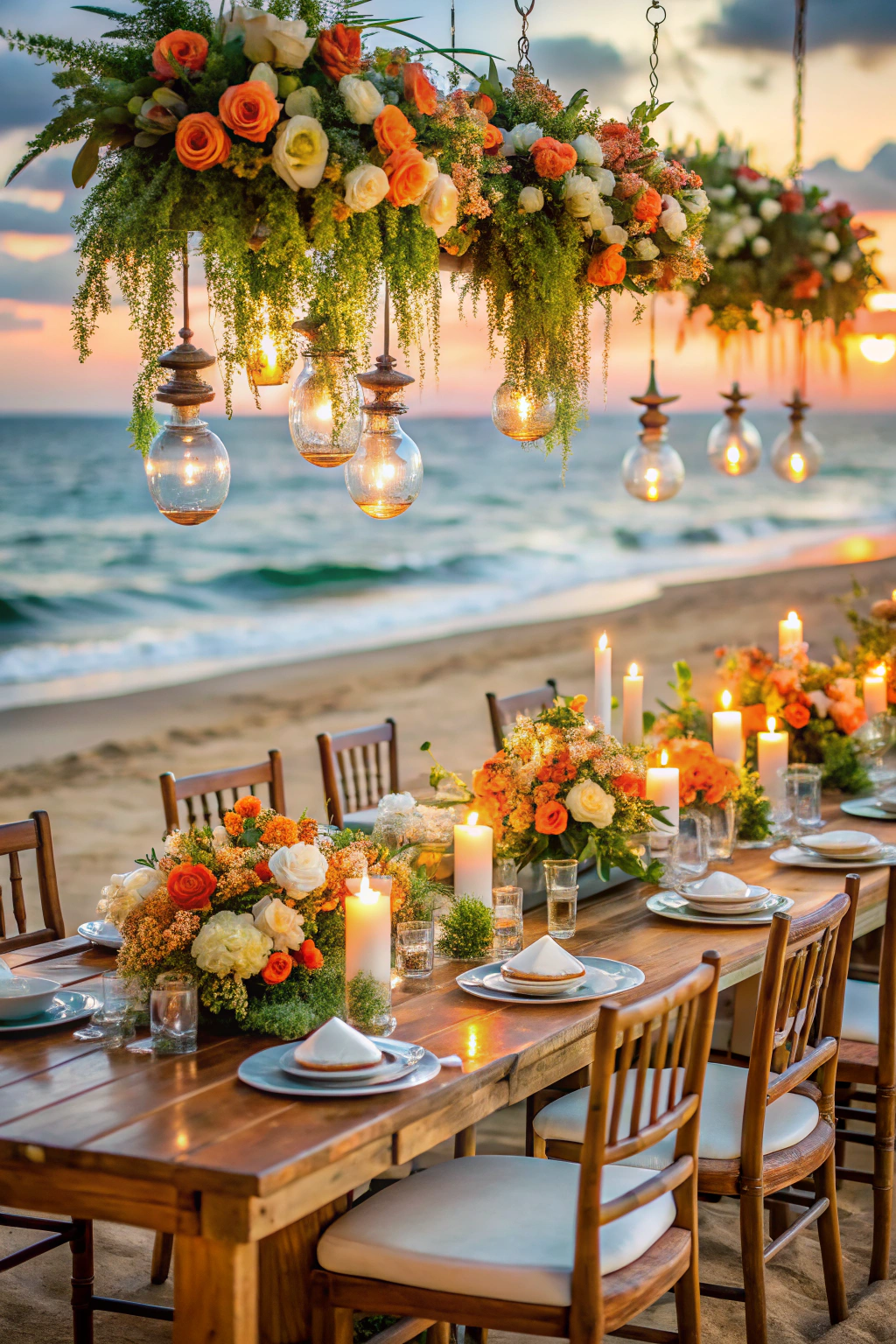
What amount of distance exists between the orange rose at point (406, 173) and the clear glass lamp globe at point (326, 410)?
14.0 inches

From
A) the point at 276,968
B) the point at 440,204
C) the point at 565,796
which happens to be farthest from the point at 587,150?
the point at 276,968

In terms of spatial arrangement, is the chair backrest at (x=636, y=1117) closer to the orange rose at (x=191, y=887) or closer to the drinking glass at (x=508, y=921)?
the drinking glass at (x=508, y=921)

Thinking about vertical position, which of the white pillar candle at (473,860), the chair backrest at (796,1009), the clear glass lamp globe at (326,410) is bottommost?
the chair backrest at (796,1009)

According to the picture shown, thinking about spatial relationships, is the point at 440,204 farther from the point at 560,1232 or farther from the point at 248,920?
the point at 560,1232

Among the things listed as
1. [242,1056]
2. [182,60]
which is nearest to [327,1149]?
[242,1056]

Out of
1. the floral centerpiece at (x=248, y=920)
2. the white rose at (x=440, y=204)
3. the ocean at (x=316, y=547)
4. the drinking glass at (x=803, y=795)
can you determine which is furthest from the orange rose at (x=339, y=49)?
the ocean at (x=316, y=547)

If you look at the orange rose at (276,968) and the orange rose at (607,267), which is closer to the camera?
Result: the orange rose at (276,968)

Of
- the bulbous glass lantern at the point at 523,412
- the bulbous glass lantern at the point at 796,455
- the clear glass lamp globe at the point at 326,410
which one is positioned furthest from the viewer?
the bulbous glass lantern at the point at 796,455

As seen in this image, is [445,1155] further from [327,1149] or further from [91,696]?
[91,696]

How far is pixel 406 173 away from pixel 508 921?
4.58 ft

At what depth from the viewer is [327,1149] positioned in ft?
5.72

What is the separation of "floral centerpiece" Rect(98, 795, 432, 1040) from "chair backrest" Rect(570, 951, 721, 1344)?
1.69 ft

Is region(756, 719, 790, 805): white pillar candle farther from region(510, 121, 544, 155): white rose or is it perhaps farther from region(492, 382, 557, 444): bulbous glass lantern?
region(510, 121, 544, 155): white rose

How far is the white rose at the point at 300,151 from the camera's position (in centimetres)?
235
